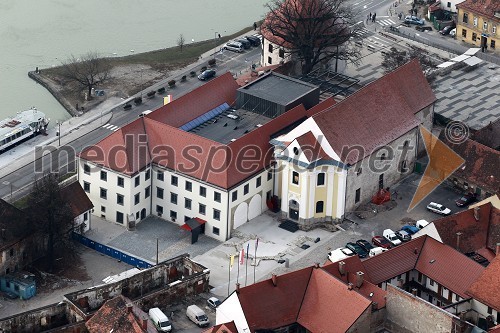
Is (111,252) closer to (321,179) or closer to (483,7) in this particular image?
(321,179)

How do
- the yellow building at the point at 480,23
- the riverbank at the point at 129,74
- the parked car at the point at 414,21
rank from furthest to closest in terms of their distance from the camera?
the parked car at the point at 414,21 < the yellow building at the point at 480,23 < the riverbank at the point at 129,74

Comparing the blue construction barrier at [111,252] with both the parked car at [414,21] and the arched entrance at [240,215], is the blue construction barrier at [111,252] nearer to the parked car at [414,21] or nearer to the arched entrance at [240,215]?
the arched entrance at [240,215]

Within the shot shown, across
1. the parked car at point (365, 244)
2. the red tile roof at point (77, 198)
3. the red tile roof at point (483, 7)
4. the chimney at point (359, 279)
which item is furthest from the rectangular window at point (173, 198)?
the red tile roof at point (483, 7)

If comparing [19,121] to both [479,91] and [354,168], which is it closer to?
[354,168]

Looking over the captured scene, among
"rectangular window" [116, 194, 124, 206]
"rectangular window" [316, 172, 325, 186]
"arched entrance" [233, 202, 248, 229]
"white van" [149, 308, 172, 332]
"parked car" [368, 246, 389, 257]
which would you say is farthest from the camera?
"rectangular window" [116, 194, 124, 206]

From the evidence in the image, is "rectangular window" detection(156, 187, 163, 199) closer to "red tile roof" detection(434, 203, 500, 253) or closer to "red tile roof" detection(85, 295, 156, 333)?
"red tile roof" detection(85, 295, 156, 333)

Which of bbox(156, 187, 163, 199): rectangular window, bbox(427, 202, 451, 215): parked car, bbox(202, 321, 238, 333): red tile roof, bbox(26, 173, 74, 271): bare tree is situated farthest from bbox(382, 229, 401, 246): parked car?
bbox(26, 173, 74, 271): bare tree

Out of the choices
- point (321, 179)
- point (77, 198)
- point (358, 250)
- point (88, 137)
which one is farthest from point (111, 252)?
point (88, 137)
